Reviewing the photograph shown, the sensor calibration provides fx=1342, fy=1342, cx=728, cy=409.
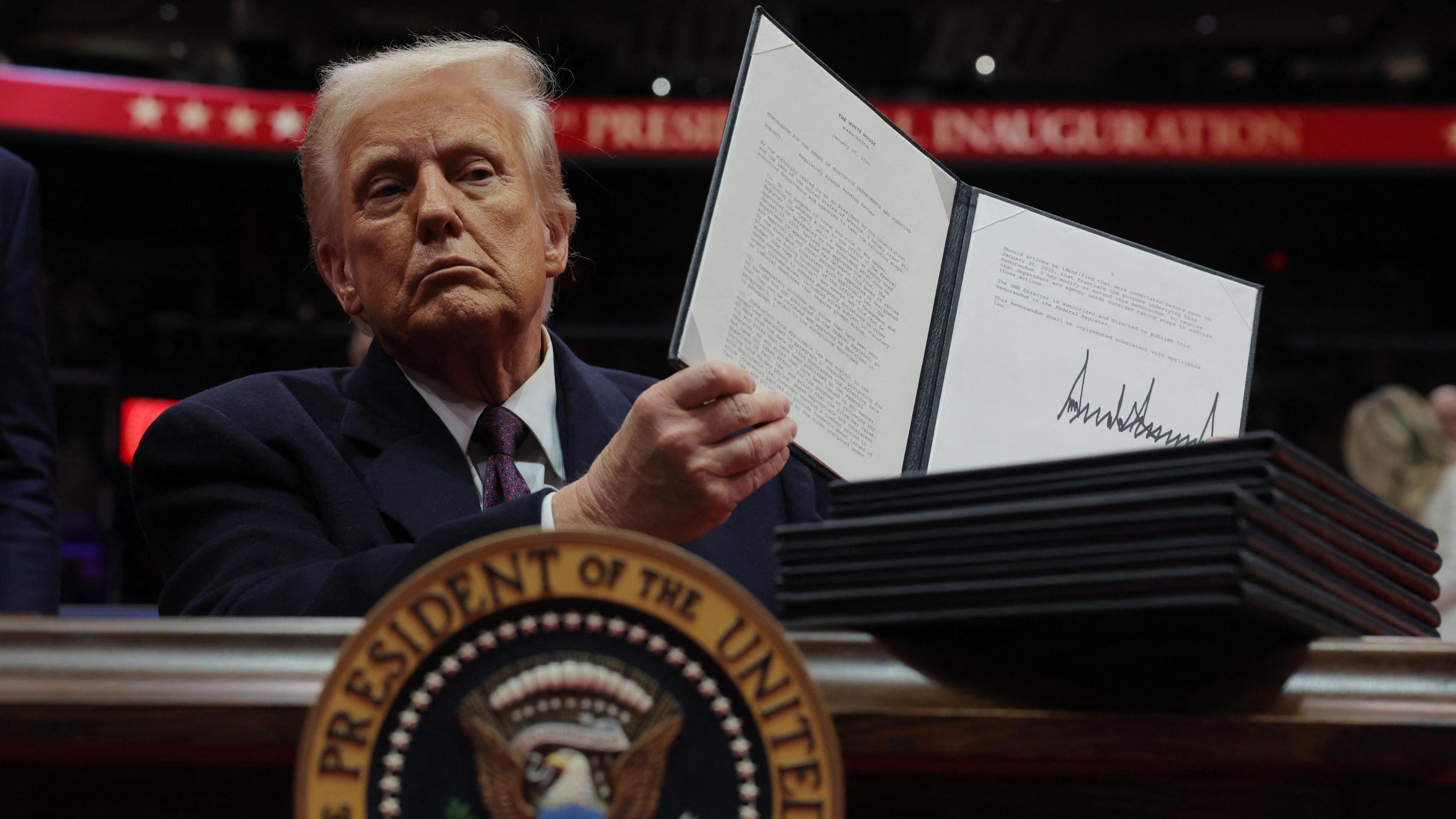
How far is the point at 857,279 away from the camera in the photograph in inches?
40.7

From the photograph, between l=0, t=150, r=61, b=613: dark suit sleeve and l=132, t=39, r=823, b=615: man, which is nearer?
l=132, t=39, r=823, b=615: man

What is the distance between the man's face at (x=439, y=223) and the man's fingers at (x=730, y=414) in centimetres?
45

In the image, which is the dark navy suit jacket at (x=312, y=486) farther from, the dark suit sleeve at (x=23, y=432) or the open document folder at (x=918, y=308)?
the dark suit sleeve at (x=23, y=432)

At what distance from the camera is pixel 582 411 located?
130 centimetres

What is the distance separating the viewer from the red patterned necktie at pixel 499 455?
3.87 feet

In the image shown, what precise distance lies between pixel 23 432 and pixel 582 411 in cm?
86

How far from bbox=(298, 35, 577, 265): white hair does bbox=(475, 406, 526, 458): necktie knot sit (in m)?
0.22

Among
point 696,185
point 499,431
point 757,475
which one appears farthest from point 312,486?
point 696,185

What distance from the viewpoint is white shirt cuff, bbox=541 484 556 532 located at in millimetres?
801

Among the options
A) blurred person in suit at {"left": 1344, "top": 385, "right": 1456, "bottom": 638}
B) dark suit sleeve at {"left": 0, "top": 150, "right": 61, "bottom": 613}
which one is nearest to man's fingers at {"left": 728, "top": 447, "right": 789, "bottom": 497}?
dark suit sleeve at {"left": 0, "top": 150, "right": 61, "bottom": 613}

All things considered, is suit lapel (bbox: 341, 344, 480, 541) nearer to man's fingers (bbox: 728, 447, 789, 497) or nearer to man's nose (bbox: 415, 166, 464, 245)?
man's nose (bbox: 415, 166, 464, 245)

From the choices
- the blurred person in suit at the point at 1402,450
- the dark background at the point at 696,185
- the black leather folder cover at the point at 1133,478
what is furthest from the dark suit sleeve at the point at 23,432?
the dark background at the point at 696,185

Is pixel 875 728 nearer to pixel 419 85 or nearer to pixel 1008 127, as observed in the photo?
pixel 419 85

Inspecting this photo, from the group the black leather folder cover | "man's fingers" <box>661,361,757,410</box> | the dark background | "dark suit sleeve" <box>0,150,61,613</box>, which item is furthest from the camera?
the dark background
